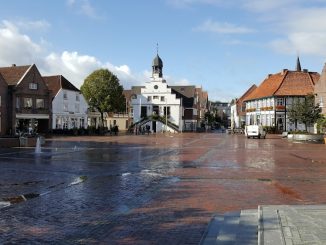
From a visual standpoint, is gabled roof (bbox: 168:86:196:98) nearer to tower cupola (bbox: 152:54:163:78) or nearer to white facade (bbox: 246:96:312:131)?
tower cupola (bbox: 152:54:163:78)

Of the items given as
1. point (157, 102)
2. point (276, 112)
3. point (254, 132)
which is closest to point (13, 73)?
point (254, 132)

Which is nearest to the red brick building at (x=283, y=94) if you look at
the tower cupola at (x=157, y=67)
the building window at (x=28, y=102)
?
the tower cupola at (x=157, y=67)

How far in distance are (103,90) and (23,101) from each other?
2030 centimetres

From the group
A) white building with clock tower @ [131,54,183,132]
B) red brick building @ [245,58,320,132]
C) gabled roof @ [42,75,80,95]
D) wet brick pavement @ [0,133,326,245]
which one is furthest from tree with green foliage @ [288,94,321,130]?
white building with clock tower @ [131,54,183,132]

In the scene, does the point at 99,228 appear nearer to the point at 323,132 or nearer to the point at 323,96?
the point at 323,132

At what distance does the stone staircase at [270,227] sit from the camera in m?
7.23

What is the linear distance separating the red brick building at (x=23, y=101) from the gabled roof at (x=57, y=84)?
21.2 feet

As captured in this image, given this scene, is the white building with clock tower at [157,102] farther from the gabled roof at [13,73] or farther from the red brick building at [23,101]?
the gabled roof at [13,73]

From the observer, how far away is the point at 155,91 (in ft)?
330

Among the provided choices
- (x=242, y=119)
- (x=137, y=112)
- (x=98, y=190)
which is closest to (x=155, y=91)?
(x=137, y=112)

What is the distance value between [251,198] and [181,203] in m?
2.04

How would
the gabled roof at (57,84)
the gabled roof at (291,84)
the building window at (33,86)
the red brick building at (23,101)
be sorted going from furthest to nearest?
the gabled roof at (291,84), the gabled roof at (57,84), the building window at (33,86), the red brick building at (23,101)

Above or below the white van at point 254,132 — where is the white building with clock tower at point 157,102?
above

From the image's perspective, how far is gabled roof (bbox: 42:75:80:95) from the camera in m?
75.2
